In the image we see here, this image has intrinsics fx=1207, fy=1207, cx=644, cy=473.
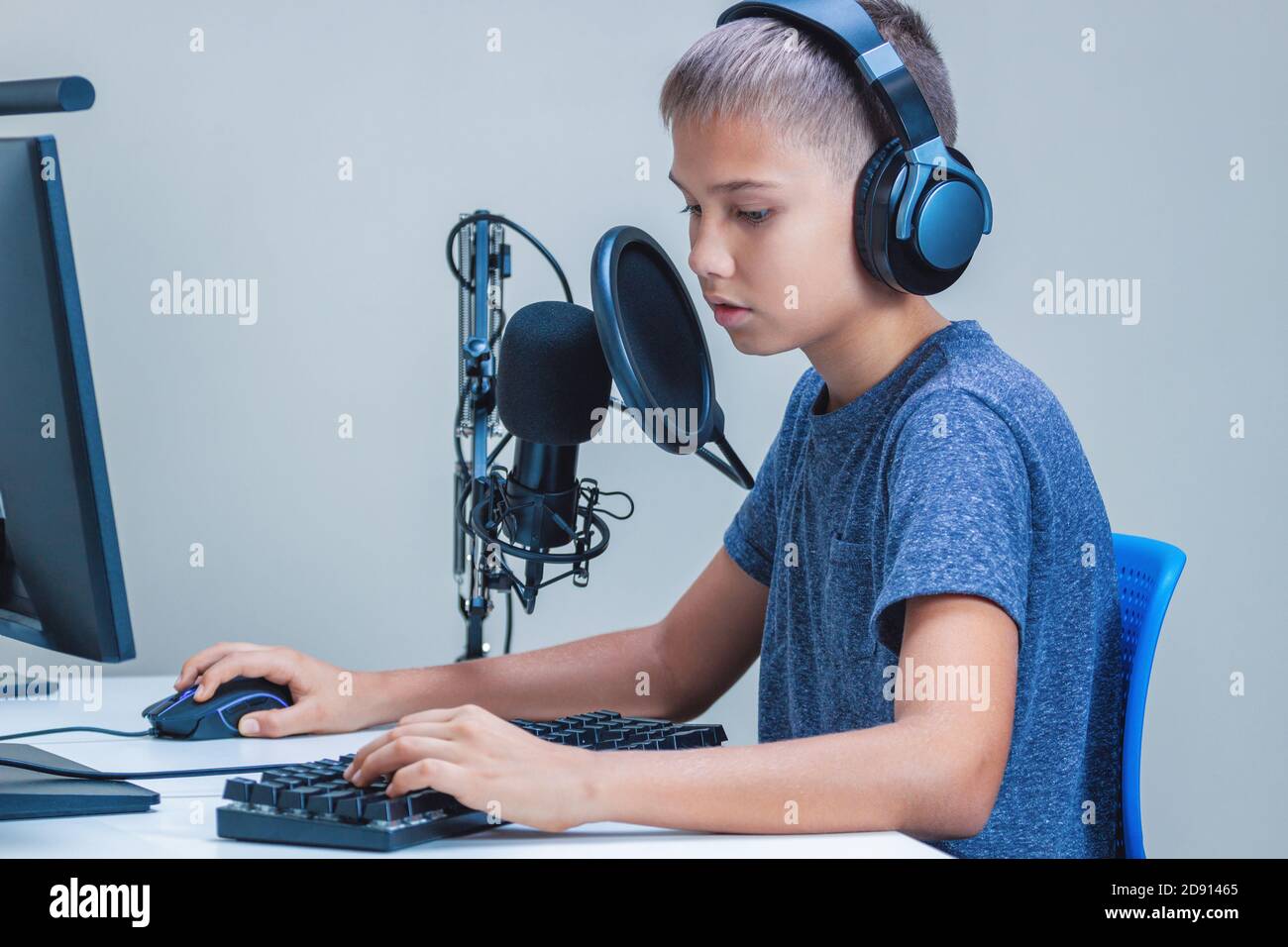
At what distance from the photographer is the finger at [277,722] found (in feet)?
3.40

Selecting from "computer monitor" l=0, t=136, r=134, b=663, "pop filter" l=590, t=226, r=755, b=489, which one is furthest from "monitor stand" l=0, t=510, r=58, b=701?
"pop filter" l=590, t=226, r=755, b=489

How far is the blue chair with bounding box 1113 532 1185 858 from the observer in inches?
36.6

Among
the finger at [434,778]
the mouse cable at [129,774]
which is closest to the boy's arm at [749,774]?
the finger at [434,778]

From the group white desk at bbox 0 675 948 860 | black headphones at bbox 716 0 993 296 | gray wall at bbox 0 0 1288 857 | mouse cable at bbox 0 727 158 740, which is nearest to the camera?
white desk at bbox 0 675 948 860

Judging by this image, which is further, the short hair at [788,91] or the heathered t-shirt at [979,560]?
the short hair at [788,91]

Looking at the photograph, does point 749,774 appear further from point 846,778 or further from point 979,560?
point 979,560

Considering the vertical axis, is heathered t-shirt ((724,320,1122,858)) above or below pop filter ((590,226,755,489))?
below

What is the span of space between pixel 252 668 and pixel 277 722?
6cm

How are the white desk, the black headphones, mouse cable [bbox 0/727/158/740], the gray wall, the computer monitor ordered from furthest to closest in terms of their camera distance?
1. the gray wall
2. mouse cable [bbox 0/727/158/740]
3. the black headphones
4. the computer monitor
5. the white desk

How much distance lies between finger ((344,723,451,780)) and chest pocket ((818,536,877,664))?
37cm

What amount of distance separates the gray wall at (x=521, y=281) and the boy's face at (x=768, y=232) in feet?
2.27

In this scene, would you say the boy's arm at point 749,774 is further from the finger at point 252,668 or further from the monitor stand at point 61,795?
the finger at point 252,668

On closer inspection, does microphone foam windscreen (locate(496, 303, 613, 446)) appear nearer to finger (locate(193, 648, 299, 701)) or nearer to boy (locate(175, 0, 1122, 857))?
boy (locate(175, 0, 1122, 857))

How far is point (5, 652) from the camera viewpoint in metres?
1.52
